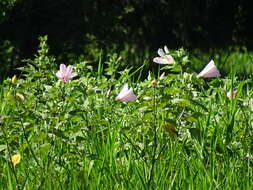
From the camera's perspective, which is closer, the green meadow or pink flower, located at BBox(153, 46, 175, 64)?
the green meadow

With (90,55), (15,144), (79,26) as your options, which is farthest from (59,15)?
(15,144)

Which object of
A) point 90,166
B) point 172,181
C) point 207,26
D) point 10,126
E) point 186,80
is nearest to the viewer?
point 172,181

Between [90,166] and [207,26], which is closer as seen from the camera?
[90,166]

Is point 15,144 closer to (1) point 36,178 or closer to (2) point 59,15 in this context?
(1) point 36,178

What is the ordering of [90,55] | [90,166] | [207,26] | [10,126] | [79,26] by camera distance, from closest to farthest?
[90,166]
[10,126]
[79,26]
[90,55]
[207,26]

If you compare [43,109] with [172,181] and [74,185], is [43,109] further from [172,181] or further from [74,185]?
[172,181]

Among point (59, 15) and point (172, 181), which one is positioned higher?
point (59, 15)

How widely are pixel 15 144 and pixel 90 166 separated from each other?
2.21ft

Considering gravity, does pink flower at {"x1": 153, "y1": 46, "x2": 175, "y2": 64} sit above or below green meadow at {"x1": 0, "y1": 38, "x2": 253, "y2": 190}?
above

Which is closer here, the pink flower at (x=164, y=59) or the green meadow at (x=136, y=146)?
the green meadow at (x=136, y=146)

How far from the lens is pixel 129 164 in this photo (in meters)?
2.20

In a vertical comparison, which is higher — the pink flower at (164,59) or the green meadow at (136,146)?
the pink flower at (164,59)

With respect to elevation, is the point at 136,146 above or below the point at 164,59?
below

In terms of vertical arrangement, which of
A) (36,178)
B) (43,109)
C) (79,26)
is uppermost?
→ (79,26)
